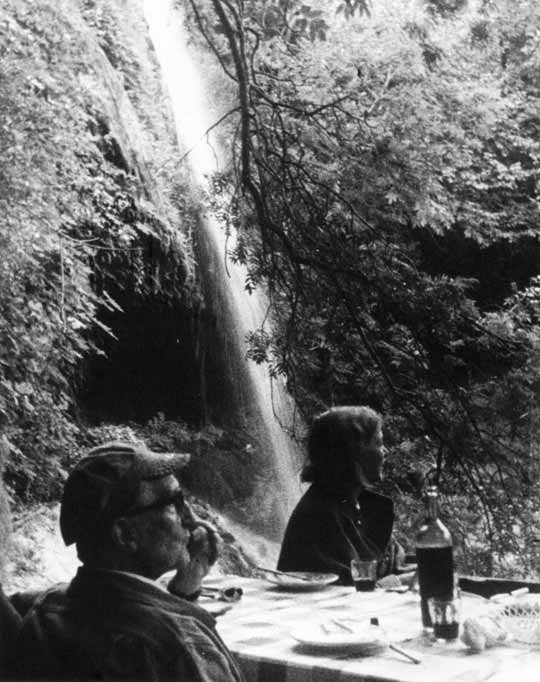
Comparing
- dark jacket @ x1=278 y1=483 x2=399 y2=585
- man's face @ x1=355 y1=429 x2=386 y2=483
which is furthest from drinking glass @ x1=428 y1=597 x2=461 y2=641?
man's face @ x1=355 y1=429 x2=386 y2=483

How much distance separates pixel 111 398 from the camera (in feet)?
25.0

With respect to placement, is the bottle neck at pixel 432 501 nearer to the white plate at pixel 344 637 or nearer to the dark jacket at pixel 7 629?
the white plate at pixel 344 637

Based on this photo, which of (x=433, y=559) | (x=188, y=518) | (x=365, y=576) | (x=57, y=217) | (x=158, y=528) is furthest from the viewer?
(x=57, y=217)

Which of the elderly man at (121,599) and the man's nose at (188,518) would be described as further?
the man's nose at (188,518)

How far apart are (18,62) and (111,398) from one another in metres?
3.46

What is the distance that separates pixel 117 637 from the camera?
4.16ft

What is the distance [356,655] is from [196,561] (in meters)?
0.38

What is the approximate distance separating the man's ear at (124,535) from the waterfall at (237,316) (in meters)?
6.17

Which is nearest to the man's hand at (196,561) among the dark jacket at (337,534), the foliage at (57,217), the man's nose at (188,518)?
the man's nose at (188,518)

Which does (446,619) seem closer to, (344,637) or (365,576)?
(344,637)

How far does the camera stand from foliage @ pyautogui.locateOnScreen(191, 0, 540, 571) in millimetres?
4527

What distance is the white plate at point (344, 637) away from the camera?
1.75 m

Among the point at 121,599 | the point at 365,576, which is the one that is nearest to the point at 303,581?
the point at 365,576

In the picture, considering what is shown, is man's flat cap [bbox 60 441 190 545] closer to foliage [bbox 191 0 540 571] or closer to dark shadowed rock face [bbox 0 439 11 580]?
foliage [bbox 191 0 540 571]
